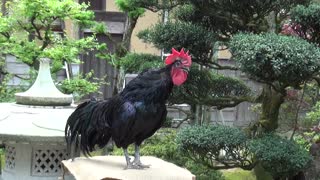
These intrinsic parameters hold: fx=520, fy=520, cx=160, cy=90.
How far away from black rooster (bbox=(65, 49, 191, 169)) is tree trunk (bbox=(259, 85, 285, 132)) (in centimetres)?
213

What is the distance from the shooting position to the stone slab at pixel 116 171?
2713 millimetres

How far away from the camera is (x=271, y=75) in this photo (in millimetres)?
3662

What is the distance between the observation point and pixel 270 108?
4.84m

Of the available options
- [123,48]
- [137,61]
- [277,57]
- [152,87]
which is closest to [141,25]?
[123,48]

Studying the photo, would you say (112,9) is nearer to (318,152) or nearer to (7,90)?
(7,90)

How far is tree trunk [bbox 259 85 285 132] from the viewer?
479 cm

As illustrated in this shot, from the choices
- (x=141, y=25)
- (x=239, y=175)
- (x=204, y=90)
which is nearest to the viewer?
(x=204, y=90)

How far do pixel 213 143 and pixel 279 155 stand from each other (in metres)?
0.51

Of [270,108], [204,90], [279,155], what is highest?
[204,90]

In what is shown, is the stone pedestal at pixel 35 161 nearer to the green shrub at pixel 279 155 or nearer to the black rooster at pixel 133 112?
the black rooster at pixel 133 112

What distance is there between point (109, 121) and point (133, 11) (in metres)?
3.67

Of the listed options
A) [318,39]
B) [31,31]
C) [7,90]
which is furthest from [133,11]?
[318,39]

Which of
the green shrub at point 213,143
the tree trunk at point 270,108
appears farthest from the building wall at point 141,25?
the green shrub at point 213,143

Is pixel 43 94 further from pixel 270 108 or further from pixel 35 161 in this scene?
pixel 270 108
